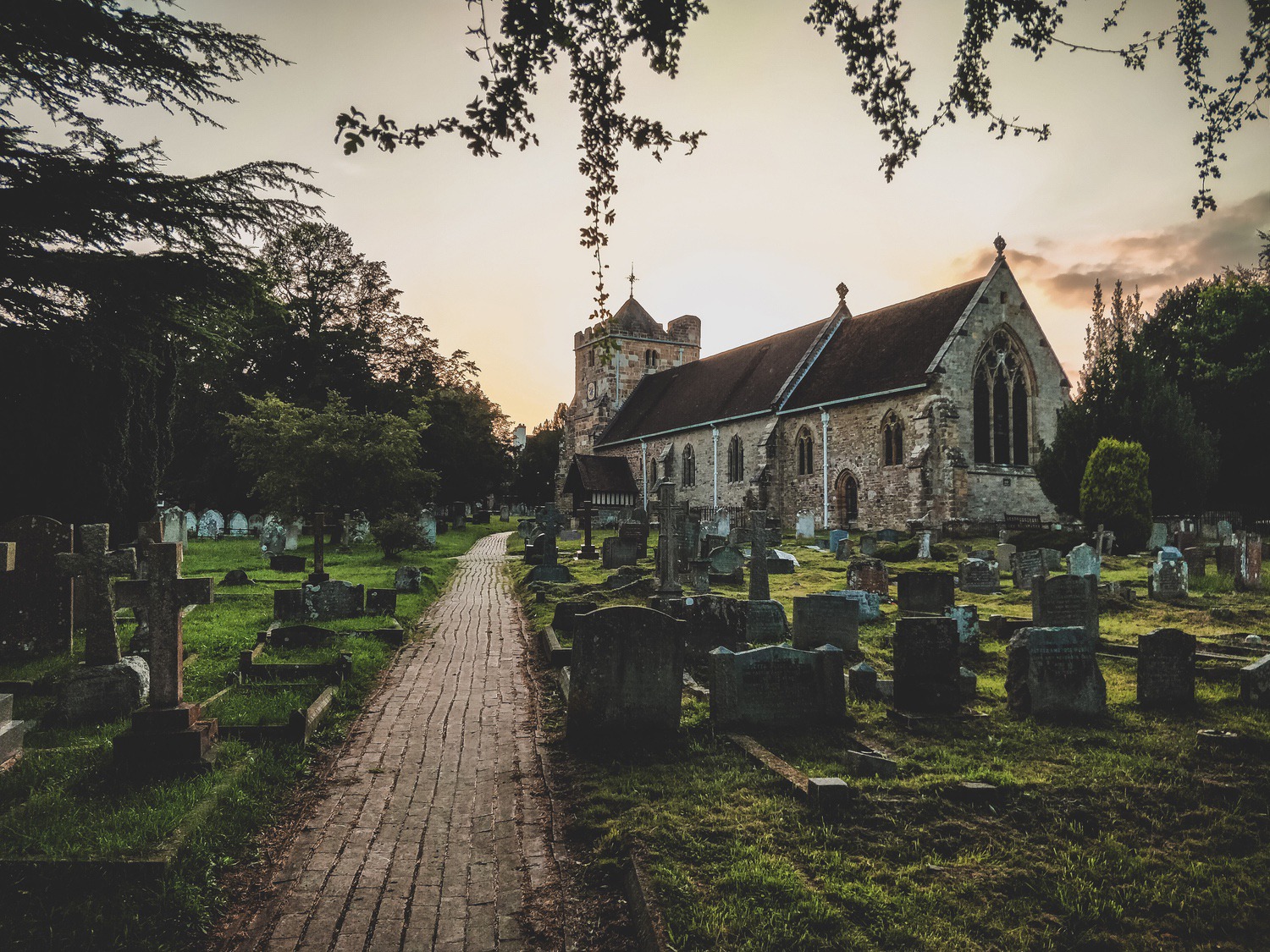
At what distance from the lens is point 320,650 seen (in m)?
8.36

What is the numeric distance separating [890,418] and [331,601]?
2147cm

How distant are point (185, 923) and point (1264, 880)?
503cm

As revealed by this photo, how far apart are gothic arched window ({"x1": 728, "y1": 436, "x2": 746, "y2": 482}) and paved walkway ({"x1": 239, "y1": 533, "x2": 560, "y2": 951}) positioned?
2616 cm

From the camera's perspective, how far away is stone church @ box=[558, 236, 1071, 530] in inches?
987

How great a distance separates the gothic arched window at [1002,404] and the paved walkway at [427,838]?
23577 millimetres

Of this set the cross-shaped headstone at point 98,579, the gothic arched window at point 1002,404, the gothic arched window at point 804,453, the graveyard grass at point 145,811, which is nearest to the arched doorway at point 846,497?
the gothic arched window at point 804,453

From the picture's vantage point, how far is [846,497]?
92.8 ft

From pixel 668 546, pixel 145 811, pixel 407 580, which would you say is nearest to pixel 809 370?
pixel 668 546

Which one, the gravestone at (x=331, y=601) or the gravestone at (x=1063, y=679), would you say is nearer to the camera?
the gravestone at (x=1063, y=679)

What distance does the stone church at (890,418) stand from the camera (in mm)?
25062

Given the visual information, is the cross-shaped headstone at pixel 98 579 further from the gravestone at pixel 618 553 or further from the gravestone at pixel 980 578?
the gravestone at pixel 980 578

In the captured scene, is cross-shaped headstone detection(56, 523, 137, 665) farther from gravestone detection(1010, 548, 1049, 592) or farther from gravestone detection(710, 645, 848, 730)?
gravestone detection(1010, 548, 1049, 592)

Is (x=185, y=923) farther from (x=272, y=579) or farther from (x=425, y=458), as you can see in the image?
(x=425, y=458)

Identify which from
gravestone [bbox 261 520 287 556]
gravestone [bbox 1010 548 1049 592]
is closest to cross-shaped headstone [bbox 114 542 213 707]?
gravestone [bbox 1010 548 1049 592]
